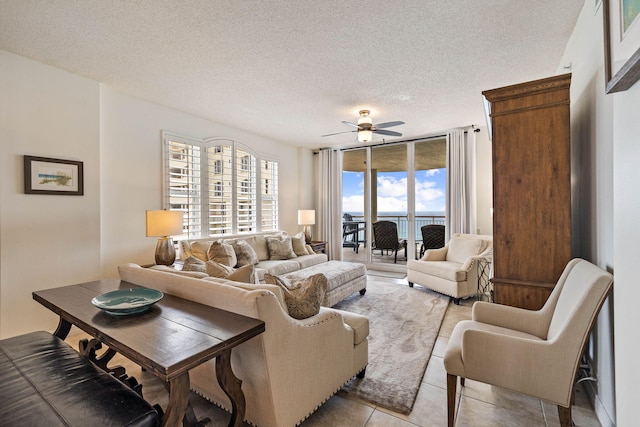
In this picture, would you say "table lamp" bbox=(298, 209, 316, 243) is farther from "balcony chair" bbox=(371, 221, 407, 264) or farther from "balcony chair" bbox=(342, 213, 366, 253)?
"balcony chair" bbox=(371, 221, 407, 264)

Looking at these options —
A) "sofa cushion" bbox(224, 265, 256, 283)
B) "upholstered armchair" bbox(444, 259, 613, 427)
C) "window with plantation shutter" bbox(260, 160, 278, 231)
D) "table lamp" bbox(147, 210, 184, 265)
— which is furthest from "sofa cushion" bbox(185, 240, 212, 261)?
"upholstered armchair" bbox(444, 259, 613, 427)

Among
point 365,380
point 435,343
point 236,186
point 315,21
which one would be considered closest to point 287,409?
point 365,380

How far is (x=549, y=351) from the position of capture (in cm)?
147

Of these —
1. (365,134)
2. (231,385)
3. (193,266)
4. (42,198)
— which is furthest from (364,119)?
(42,198)

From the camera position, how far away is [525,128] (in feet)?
6.66

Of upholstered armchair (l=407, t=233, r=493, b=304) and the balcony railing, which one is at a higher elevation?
the balcony railing

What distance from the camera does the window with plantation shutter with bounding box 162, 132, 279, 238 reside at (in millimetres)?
4074

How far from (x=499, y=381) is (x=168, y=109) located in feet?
15.1

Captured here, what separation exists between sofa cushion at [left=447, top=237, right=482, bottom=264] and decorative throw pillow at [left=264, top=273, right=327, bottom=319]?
335cm

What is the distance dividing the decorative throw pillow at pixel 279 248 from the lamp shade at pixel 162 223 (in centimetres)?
160

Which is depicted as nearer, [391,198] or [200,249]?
[200,249]

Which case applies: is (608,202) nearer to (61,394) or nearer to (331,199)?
(61,394)

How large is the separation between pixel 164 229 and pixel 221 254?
2.46 ft

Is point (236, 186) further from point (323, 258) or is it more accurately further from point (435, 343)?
point (435, 343)
